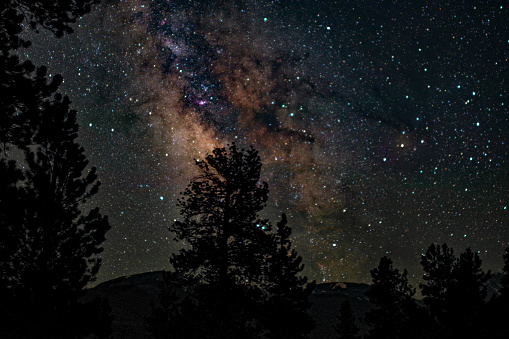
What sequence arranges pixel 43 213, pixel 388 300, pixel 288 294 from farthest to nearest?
1. pixel 388 300
2. pixel 288 294
3. pixel 43 213

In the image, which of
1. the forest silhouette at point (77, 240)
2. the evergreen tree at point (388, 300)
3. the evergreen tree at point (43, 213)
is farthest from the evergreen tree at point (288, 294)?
the evergreen tree at point (43, 213)

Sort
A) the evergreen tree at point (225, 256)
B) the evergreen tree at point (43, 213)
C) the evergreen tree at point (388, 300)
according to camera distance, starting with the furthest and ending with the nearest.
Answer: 1. the evergreen tree at point (388, 300)
2. the evergreen tree at point (225, 256)
3. the evergreen tree at point (43, 213)

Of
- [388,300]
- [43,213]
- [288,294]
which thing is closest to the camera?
[43,213]

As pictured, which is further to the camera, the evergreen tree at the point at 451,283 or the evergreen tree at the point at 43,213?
the evergreen tree at the point at 451,283

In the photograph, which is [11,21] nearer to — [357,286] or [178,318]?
[178,318]

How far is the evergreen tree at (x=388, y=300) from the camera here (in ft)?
68.4

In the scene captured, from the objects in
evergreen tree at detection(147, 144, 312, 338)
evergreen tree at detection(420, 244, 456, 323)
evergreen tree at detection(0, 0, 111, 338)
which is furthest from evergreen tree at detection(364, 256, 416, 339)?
evergreen tree at detection(0, 0, 111, 338)

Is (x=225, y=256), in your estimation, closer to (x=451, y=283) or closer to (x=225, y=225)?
(x=225, y=225)

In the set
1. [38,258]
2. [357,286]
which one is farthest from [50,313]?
[357,286]

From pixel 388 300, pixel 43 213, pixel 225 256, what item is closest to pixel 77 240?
pixel 43 213

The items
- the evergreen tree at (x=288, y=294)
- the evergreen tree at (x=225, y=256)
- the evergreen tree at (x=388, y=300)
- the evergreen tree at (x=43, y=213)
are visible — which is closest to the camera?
the evergreen tree at (x=43, y=213)

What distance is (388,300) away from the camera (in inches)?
877

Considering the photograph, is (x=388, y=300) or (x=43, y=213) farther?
(x=388, y=300)

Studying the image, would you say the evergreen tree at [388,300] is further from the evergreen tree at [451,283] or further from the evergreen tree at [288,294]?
the evergreen tree at [288,294]
